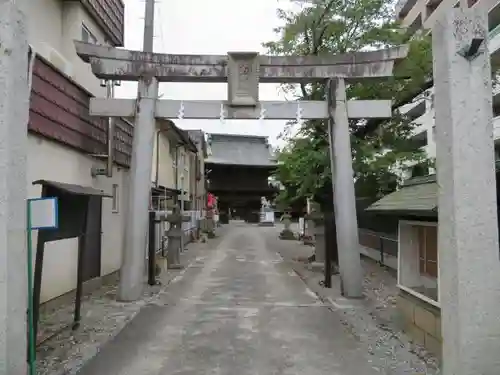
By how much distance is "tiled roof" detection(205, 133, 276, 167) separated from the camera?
46938 millimetres

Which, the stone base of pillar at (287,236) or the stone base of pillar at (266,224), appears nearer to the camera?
the stone base of pillar at (287,236)

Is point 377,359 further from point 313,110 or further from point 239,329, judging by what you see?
point 313,110

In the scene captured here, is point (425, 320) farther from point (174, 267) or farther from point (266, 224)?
point (266, 224)

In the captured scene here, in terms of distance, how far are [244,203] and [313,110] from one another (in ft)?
135

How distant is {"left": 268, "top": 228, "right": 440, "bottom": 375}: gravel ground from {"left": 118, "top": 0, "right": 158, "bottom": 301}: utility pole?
450 cm

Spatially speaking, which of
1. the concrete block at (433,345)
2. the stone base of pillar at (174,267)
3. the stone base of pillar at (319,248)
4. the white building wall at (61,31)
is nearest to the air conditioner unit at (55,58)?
the white building wall at (61,31)

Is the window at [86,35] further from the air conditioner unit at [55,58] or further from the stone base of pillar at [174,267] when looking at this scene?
the stone base of pillar at [174,267]

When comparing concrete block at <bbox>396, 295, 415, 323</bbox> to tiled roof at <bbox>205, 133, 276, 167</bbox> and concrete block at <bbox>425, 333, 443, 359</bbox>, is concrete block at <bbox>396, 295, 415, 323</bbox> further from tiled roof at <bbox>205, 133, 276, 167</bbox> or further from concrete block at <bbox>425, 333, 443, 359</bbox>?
tiled roof at <bbox>205, 133, 276, 167</bbox>

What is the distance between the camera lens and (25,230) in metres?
4.71

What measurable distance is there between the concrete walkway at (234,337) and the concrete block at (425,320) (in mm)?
993

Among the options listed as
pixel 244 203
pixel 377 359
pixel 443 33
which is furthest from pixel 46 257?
pixel 244 203

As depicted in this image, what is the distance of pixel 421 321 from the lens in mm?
7035

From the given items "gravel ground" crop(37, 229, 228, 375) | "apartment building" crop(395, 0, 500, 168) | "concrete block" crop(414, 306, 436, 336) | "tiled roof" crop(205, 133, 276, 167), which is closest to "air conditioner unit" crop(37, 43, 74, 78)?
"gravel ground" crop(37, 229, 228, 375)

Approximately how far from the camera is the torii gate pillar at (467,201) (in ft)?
14.6
